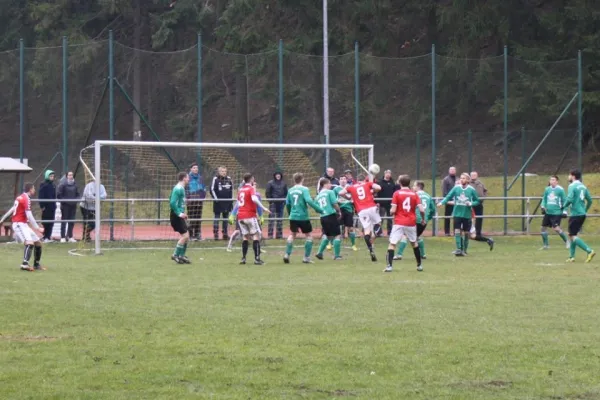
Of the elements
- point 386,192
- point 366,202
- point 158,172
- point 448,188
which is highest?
point 158,172

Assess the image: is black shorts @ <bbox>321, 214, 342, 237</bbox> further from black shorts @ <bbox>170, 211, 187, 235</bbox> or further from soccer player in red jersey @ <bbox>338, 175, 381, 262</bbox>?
black shorts @ <bbox>170, 211, 187, 235</bbox>

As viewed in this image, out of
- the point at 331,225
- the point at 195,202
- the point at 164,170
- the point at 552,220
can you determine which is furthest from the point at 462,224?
the point at 164,170

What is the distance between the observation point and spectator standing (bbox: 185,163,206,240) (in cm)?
2581

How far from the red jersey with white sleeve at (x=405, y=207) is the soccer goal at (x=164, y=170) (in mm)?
7387

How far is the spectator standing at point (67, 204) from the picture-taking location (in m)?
26.3

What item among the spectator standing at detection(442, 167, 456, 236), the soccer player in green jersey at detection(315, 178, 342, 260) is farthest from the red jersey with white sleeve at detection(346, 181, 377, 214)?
the spectator standing at detection(442, 167, 456, 236)

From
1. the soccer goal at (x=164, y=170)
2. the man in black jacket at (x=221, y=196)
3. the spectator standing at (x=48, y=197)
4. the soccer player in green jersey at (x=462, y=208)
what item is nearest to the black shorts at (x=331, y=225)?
the soccer player in green jersey at (x=462, y=208)

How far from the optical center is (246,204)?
2003 centimetres

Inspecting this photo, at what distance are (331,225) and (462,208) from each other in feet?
11.2

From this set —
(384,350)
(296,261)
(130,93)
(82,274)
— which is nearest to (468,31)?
(130,93)

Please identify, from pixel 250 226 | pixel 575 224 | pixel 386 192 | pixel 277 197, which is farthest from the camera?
pixel 386 192

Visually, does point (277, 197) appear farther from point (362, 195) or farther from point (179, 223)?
point (179, 223)

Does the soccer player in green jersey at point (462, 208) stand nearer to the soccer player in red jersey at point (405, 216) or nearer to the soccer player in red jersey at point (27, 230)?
the soccer player in red jersey at point (405, 216)

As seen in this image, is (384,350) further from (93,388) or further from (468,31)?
(468,31)
